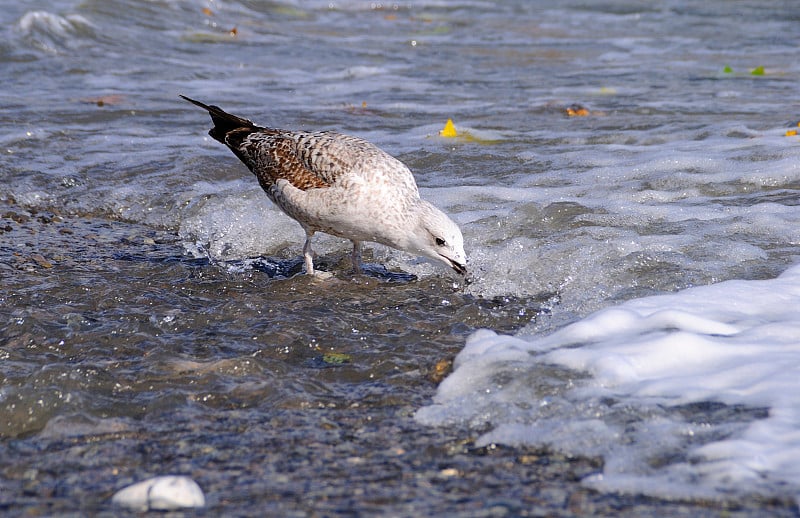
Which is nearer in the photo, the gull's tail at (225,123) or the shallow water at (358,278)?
the shallow water at (358,278)

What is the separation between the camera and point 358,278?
5.73m

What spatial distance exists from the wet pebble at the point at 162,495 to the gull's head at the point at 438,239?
247 centimetres

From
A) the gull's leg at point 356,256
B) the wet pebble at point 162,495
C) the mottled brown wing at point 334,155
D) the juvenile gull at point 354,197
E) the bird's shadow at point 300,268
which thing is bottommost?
the bird's shadow at point 300,268

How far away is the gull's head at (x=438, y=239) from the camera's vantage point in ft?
17.1

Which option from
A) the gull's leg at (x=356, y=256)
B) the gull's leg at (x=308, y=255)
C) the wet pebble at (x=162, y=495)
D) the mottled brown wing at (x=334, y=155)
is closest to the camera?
the wet pebble at (x=162, y=495)

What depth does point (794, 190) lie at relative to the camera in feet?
21.7

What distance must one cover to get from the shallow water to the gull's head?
20 centimetres

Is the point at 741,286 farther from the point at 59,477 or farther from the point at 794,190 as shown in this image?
the point at 59,477

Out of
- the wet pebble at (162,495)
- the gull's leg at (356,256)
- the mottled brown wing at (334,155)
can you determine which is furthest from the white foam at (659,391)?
the gull's leg at (356,256)

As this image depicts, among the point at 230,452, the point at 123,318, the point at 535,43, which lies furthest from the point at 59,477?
the point at 535,43

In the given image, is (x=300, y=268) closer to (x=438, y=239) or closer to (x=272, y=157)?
(x=272, y=157)

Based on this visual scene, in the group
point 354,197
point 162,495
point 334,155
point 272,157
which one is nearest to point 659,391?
point 162,495

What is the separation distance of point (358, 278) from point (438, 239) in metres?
0.69

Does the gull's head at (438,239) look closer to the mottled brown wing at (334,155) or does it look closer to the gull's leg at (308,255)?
the mottled brown wing at (334,155)
